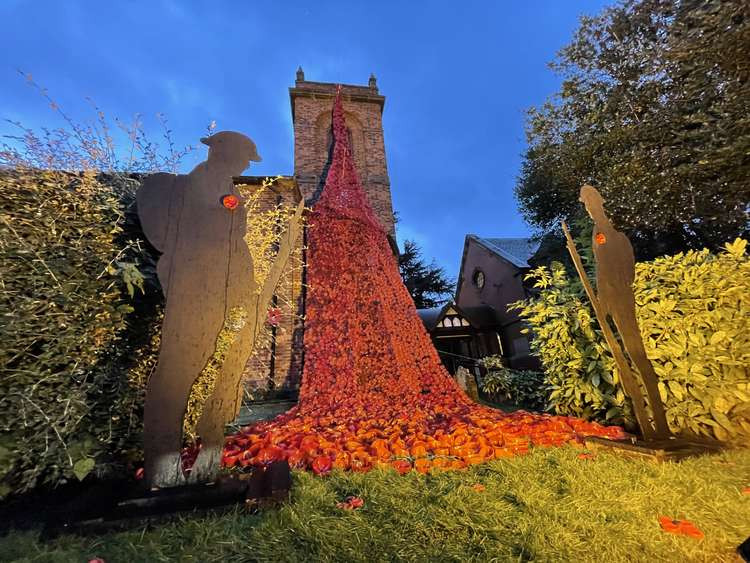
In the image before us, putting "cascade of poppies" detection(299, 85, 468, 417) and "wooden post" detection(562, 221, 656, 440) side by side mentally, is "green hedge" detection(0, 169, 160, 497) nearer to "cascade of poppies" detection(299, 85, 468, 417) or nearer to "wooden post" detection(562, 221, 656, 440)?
"cascade of poppies" detection(299, 85, 468, 417)

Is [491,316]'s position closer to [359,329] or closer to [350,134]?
[350,134]

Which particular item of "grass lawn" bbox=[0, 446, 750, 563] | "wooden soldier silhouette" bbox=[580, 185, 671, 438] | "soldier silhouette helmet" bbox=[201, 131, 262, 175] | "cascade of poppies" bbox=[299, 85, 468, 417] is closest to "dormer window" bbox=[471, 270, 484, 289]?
"cascade of poppies" bbox=[299, 85, 468, 417]

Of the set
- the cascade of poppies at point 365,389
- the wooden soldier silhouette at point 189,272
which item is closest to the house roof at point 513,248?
the cascade of poppies at point 365,389

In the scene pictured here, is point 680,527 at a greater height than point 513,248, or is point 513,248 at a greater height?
point 513,248

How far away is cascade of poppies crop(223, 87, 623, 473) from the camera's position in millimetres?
2793

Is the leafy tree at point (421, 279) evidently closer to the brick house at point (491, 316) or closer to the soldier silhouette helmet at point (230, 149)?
the brick house at point (491, 316)

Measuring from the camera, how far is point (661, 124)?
7.60 meters

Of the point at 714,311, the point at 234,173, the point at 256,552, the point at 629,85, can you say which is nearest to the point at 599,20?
the point at 629,85

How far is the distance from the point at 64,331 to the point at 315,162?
11088mm

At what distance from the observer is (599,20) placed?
959cm

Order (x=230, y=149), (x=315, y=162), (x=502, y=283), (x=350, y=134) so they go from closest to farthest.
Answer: (x=230, y=149) < (x=315, y=162) < (x=350, y=134) < (x=502, y=283)

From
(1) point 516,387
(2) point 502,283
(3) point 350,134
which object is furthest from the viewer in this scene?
(2) point 502,283

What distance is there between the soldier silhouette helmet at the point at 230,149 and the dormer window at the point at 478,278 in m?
16.1

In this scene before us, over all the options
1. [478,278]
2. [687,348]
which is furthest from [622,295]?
[478,278]
